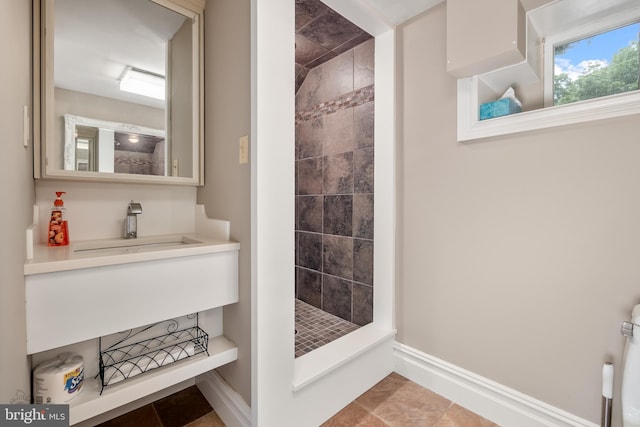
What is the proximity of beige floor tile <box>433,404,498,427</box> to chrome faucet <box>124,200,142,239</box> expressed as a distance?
71.4 inches

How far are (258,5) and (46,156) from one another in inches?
43.8

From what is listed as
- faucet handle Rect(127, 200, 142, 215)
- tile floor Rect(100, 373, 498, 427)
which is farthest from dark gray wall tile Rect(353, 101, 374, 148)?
tile floor Rect(100, 373, 498, 427)

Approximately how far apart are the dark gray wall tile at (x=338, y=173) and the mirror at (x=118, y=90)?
118cm

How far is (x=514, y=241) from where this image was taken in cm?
137

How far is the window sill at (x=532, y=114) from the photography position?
108 centimetres

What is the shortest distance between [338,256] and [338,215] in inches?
14.1

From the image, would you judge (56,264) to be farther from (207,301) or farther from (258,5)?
(258,5)

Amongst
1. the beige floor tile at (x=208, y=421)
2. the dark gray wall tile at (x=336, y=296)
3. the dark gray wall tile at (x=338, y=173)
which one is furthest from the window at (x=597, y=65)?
the beige floor tile at (x=208, y=421)

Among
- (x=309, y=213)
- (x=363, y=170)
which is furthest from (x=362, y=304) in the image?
(x=363, y=170)

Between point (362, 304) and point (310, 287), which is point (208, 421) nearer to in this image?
point (362, 304)

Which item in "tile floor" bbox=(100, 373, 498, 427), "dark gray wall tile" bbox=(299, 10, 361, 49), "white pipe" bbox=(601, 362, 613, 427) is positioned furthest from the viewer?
"dark gray wall tile" bbox=(299, 10, 361, 49)

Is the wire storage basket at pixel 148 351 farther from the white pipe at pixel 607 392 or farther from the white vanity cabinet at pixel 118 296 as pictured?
the white pipe at pixel 607 392

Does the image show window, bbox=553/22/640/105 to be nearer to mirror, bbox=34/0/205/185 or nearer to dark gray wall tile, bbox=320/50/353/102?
dark gray wall tile, bbox=320/50/353/102

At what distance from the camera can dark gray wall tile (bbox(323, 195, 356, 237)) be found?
7.89 feet
